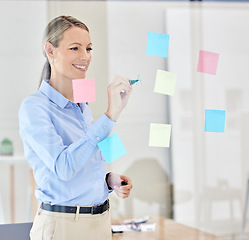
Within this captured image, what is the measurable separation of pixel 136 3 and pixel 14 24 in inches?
18.8

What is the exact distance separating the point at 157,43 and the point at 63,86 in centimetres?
42

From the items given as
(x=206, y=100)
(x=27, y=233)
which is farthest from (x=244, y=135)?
(x=27, y=233)

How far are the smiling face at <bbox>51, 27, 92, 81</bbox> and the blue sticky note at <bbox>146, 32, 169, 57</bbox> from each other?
0.86 ft

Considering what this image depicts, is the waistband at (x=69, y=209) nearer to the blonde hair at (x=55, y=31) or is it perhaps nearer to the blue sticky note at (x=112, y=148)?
the blue sticky note at (x=112, y=148)

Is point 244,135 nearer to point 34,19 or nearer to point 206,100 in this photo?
point 206,100

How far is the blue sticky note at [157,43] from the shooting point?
1404 millimetres

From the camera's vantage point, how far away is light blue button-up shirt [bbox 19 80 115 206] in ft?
3.72

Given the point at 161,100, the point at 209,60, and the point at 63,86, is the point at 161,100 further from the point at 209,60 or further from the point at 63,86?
the point at 63,86

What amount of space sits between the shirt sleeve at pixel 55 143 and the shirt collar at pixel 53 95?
0.16 ft

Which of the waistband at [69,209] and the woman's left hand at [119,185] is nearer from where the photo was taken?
the waistband at [69,209]

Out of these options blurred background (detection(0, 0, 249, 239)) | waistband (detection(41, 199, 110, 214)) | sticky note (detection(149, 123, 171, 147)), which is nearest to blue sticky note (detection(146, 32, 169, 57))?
blurred background (detection(0, 0, 249, 239))

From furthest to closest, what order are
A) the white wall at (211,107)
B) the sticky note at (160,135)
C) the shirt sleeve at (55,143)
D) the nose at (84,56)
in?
the white wall at (211,107), the sticky note at (160,135), the nose at (84,56), the shirt sleeve at (55,143)

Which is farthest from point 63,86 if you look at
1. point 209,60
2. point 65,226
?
point 209,60

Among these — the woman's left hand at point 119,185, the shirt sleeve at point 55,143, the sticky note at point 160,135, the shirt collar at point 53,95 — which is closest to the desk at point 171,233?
the woman's left hand at point 119,185
